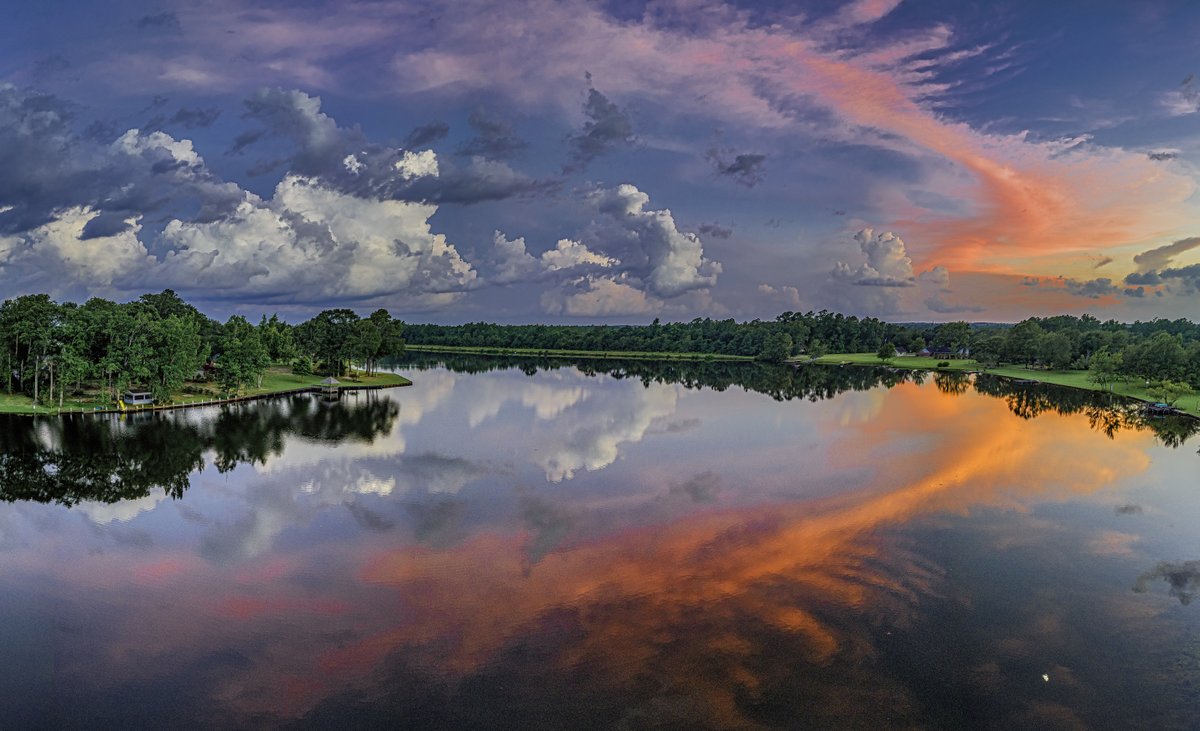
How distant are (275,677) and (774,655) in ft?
46.1

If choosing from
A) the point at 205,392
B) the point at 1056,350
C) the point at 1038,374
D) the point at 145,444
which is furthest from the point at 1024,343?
the point at 145,444

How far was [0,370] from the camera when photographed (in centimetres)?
6900

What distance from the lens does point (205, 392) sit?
7900 cm

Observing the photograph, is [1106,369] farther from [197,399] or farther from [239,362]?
[197,399]

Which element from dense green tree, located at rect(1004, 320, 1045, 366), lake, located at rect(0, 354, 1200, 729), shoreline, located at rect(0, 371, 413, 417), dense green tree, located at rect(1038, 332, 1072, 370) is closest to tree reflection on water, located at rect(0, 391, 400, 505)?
lake, located at rect(0, 354, 1200, 729)

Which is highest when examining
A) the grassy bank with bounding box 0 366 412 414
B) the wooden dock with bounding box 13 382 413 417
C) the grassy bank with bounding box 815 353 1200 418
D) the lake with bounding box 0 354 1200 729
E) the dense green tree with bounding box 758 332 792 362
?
the dense green tree with bounding box 758 332 792 362

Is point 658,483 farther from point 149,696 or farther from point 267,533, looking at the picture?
point 149,696

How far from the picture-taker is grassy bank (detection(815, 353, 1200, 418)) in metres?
85.9

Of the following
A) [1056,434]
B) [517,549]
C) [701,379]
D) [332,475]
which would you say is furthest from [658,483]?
[701,379]

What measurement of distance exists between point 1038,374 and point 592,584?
13598cm

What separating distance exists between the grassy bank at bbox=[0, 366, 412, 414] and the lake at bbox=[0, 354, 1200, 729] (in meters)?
12.5

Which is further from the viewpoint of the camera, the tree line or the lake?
the tree line

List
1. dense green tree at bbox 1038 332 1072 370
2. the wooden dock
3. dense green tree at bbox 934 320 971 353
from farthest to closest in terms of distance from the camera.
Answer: dense green tree at bbox 934 320 971 353 < dense green tree at bbox 1038 332 1072 370 < the wooden dock

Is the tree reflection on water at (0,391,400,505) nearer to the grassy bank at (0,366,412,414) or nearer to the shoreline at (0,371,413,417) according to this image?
the shoreline at (0,371,413,417)
